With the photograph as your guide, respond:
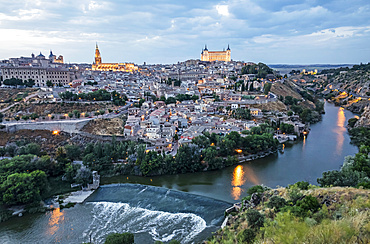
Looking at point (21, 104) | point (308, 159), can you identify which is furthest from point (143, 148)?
point (21, 104)

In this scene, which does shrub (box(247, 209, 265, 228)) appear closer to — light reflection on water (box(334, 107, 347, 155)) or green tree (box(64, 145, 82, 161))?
green tree (box(64, 145, 82, 161))

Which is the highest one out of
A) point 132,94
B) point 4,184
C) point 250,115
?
point 132,94

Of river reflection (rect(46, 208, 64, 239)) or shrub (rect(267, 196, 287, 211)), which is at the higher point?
shrub (rect(267, 196, 287, 211))

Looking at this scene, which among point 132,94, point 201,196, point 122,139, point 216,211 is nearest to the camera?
point 216,211

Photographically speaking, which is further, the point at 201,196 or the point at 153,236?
the point at 201,196

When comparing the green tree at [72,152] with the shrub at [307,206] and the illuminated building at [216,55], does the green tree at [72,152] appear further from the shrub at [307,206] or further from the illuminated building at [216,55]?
the illuminated building at [216,55]

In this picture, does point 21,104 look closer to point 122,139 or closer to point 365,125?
point 122,139

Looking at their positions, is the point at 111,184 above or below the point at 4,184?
below

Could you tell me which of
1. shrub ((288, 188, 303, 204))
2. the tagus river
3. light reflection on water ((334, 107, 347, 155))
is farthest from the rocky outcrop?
shrub ((288, 188, 303, 204))

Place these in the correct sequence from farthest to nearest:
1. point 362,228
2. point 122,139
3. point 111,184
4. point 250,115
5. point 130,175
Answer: point 250,115 → point 122,139 → point 130,175 → point 111,184 → point 362,228
